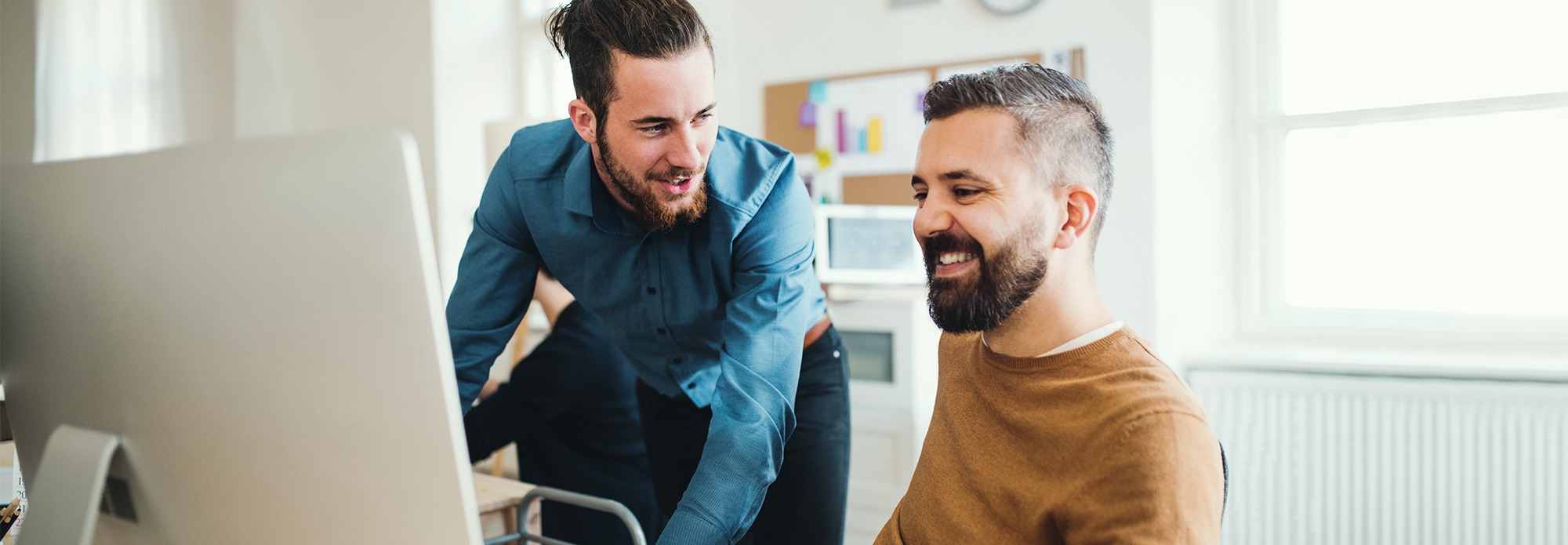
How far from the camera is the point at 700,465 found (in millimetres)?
1145

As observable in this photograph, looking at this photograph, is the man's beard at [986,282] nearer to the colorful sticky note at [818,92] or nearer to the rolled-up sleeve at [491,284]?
the rolled-up sleeve at [491,284]

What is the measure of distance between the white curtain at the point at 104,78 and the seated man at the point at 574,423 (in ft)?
8.37

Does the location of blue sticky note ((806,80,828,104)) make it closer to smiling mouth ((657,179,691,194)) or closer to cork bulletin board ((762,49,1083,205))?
cork bulletin board ((762,49,1083,205))

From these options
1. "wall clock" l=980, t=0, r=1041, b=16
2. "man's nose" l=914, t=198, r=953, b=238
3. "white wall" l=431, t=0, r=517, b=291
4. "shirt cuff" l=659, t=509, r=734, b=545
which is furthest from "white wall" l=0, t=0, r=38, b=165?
"man's nose" l=914, t=198, r=953, b=238

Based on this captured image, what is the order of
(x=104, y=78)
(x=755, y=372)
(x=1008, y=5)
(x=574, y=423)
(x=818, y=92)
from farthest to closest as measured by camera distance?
(x=104, y=78)
(x=818, y=92)
(x=1008, y=5)
(x=574, y=423)
(x=755, y=372)

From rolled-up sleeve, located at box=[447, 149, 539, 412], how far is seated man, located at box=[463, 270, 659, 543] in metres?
0.47

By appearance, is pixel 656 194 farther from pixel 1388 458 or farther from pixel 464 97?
pixel 464 97

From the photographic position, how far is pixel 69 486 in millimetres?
818

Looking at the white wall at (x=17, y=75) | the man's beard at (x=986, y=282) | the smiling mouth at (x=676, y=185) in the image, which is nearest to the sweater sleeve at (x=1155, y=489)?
the man's beard at (x=986, y=282)

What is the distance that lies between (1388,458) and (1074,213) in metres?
2.04

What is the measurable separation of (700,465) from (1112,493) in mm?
455

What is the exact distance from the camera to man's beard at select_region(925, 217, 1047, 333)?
3.38 ft

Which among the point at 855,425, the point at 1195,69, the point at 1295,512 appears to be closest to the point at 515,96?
the point at 855,425

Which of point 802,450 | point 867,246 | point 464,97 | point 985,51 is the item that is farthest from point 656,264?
point 464,97
